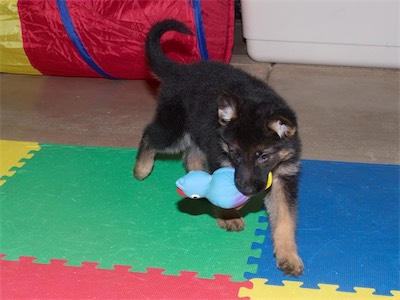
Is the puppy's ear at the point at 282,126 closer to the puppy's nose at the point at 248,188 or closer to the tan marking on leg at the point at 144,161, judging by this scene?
the puppy's nose at the point at 248,188

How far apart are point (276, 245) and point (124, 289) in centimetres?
89

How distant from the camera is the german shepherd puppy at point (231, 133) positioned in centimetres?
350

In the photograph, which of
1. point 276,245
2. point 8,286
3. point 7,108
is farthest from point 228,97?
point 7,108

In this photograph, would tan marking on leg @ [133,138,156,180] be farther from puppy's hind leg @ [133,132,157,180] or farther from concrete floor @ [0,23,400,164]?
concrete floor @ [0,23,400,164]

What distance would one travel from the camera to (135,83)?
6.50 metres

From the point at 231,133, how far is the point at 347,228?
106cm

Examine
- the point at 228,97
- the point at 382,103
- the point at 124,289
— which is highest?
the point at 228,97

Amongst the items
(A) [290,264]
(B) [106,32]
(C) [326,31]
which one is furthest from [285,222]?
(C) [326,31]

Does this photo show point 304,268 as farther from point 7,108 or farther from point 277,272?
point 7,108

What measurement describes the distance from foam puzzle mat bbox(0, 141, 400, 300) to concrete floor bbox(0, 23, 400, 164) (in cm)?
38

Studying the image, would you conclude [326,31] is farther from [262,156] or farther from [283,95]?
[262,156]

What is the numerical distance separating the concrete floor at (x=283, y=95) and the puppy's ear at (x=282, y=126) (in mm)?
1487

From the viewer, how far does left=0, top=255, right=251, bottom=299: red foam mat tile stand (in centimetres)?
353

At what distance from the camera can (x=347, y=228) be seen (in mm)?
4074
